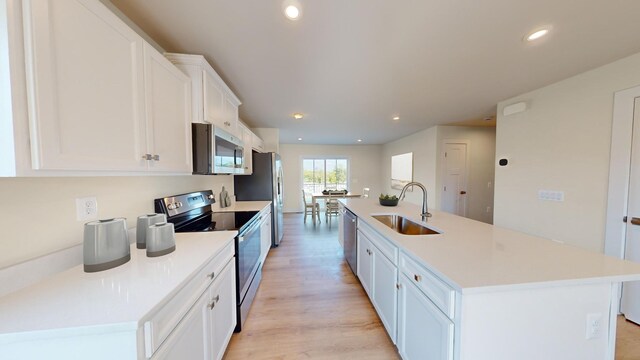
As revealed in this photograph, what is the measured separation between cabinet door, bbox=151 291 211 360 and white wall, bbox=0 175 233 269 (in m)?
0.69

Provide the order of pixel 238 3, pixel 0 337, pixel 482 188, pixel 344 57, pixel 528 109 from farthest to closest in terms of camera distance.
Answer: pixel 482 188 → pixel 528 109 → pixel 344 57 → pixel 238 3 → pixel 0 337

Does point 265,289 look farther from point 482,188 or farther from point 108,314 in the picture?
point 482,188

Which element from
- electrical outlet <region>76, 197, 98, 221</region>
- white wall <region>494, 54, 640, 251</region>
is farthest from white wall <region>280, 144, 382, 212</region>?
electrical outlet <region>76, 197, 98, 221</region>

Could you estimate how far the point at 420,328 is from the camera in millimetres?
1182

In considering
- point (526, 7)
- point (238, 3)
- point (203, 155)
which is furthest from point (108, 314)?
point (526, 7)

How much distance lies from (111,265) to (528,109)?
4395 millimetres

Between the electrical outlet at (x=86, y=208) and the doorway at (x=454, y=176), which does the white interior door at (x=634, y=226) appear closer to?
the doorway at (x=454, y=176)

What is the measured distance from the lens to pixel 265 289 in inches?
94.5

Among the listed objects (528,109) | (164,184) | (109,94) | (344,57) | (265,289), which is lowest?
(265,289)

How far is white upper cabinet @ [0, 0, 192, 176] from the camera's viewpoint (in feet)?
2.17

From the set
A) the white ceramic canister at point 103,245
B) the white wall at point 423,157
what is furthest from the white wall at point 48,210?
the white wall at point 423,157

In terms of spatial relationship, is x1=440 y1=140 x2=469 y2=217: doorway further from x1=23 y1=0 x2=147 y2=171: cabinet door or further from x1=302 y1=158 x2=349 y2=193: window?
x1=23 y1=0 x2=147 y2=171: cabinet door

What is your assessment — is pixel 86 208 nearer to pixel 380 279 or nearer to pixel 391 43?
Answer: pixel 380 279

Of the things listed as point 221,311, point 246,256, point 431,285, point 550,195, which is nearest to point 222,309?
point 221,311
